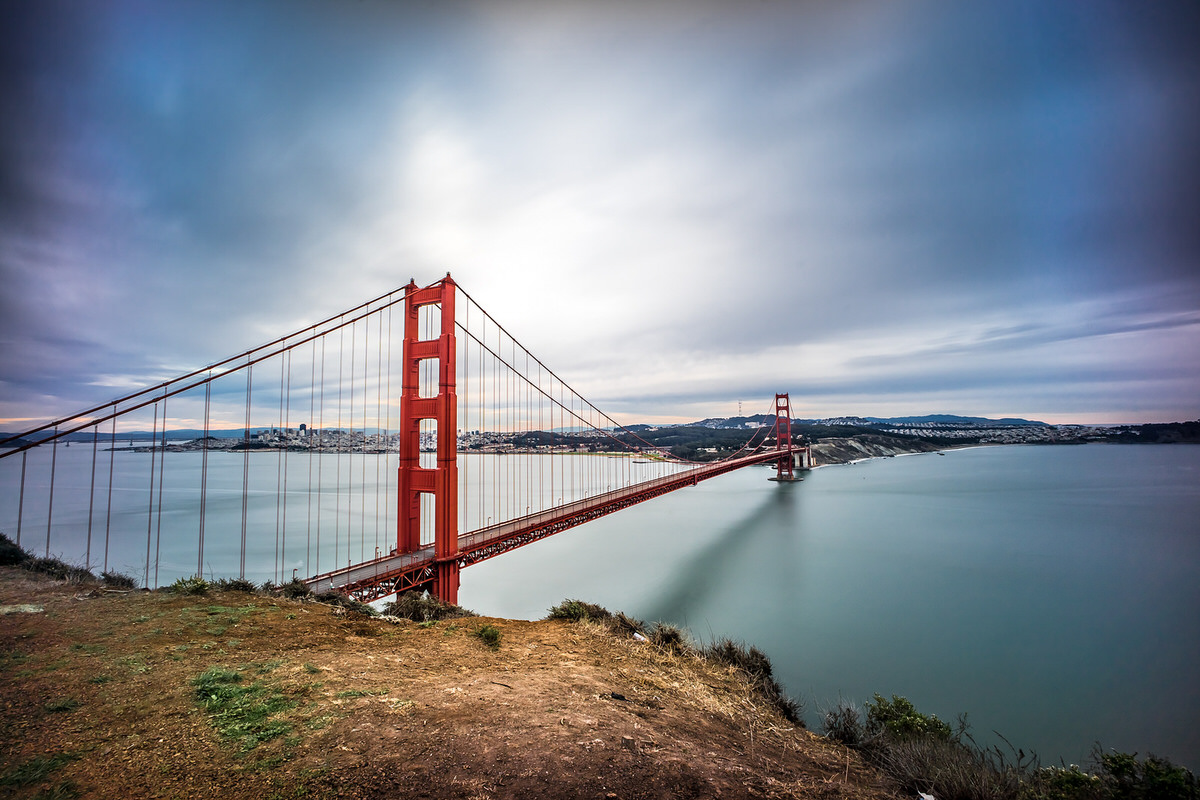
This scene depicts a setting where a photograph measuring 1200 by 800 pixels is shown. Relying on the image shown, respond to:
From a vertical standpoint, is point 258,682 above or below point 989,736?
above

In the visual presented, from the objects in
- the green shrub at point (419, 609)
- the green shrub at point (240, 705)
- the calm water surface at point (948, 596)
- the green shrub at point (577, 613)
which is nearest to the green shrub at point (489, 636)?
the green shrub at point (419, 609)

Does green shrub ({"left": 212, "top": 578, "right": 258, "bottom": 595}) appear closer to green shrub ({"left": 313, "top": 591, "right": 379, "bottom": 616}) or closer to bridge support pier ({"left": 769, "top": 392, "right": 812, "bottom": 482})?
green shrub ({"left": 313, "top": 591, "right": 379, "bottom": 616})

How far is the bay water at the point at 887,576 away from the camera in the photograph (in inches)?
309

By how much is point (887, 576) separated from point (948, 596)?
179 centimetres

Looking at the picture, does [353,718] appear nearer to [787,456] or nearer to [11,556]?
[11,556]

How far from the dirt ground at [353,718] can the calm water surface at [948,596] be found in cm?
496

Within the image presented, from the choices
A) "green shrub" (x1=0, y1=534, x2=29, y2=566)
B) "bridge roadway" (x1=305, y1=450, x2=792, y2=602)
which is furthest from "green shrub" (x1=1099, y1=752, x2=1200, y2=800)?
"green shrub" (x1=0, y1=534, x2=29, y2=566)

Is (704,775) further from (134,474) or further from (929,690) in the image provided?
(134,474)

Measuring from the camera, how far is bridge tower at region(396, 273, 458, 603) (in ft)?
30.6

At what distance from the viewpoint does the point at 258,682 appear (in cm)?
329

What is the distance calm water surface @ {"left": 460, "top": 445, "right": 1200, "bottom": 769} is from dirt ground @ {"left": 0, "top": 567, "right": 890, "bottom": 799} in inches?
195

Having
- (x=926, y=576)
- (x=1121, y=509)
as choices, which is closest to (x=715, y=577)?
(x=926, y=576)

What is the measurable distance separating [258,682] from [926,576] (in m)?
18.0

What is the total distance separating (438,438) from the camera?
9.74 metres
